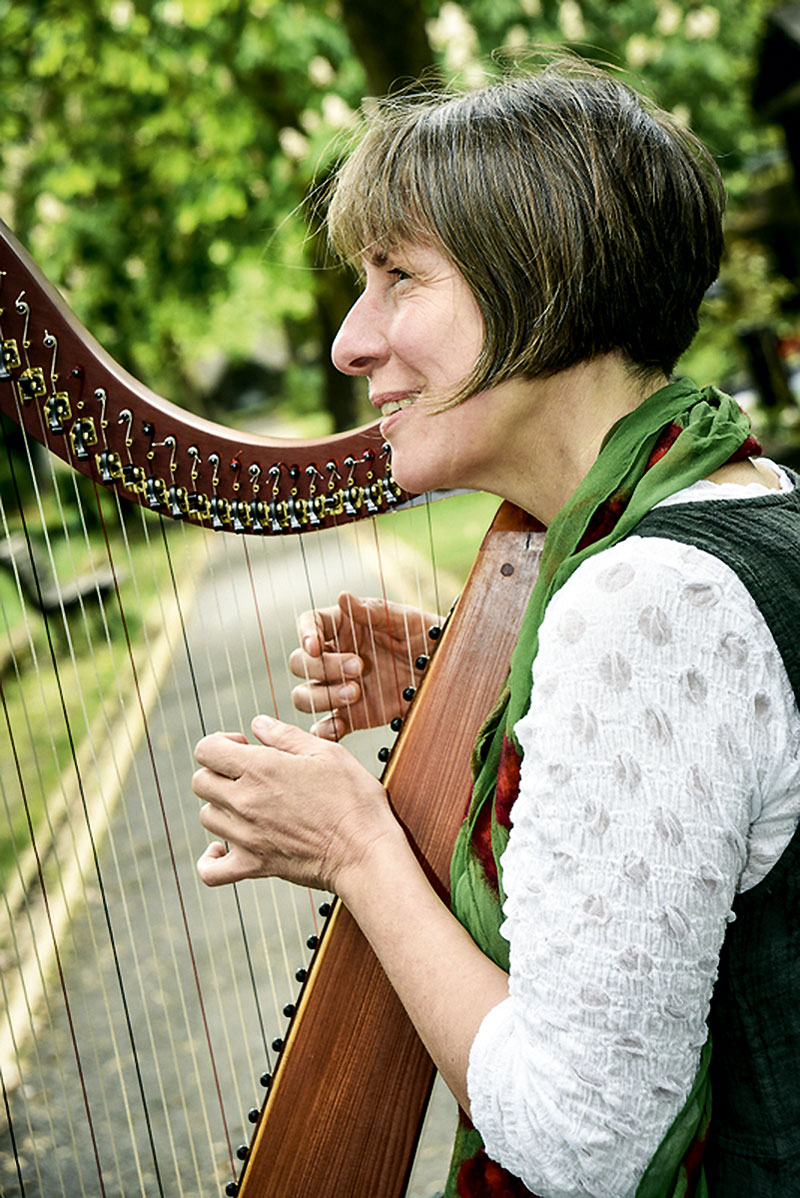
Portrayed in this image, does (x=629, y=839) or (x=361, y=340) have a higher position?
(x=361, y=340)

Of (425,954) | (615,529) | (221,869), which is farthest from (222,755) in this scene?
(615,529)

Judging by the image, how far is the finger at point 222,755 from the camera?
60.1 inches

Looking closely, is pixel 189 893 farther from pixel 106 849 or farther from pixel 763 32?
pixel 763 32

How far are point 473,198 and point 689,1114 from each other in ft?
3.21

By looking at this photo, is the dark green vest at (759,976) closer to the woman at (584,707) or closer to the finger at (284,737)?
the woman at (584,707)

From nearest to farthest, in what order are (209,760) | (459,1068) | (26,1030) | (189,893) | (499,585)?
(459,1068)
(209,760)
(499,585)
(26,1030)
(189,893)

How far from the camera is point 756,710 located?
115 cm

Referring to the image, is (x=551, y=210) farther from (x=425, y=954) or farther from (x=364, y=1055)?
(x=364, y=1055)

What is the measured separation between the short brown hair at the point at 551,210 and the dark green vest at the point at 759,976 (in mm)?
272

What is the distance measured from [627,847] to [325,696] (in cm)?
92

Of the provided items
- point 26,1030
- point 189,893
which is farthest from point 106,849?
point 26,1030

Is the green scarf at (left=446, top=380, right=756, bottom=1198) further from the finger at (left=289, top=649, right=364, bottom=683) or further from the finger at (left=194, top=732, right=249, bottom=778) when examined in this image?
the finger at (left=289, top=649, right=364, bottom=683)

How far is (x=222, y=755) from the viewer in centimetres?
153

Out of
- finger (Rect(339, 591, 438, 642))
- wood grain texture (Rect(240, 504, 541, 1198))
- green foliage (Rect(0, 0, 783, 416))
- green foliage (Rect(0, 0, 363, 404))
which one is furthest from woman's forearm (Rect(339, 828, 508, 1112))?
green foliage (Rect(0, 0, 363, 404))
